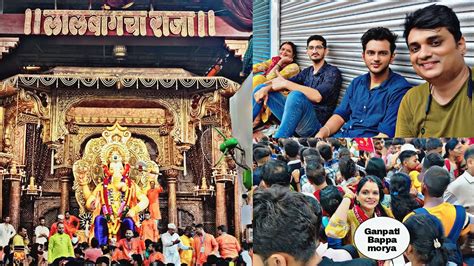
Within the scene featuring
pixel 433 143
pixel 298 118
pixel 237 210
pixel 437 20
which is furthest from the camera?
pixel 237 210

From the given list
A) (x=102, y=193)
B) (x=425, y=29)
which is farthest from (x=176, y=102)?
(x=425, y=29)

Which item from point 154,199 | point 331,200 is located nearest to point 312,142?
point 331,200

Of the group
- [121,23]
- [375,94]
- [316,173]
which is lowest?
[316,173]

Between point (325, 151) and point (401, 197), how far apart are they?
60 centimetres

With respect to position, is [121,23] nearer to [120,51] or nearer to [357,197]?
[120,51]

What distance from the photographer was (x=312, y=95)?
15.3 feet

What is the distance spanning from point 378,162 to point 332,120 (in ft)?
1.41

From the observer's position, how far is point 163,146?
508 centimetres

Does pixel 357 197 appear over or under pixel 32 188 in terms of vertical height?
under

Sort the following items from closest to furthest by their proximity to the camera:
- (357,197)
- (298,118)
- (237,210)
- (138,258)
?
1. (357,197)
2. (298,118)
3. (138,258)
4. (237,210)

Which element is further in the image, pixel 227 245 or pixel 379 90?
pixel 227 245

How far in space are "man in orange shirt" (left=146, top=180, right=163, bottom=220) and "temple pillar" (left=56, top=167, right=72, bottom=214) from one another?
1.99ft

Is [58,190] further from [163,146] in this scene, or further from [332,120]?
[332,120]

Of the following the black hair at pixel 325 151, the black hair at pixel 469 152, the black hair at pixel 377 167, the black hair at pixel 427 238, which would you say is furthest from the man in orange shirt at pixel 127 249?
the black hair at pixel 469 152
